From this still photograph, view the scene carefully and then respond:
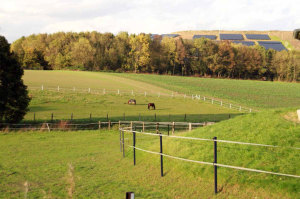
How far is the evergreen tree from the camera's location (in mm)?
32406

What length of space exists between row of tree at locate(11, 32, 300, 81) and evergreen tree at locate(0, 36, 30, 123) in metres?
73.6

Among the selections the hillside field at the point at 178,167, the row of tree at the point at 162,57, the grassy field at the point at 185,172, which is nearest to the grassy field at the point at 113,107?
the hillside field at the point at 178,167

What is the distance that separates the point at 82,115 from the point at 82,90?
945 inches

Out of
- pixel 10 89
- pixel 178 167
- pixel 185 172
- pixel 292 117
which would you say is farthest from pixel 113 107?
pixel 292 117

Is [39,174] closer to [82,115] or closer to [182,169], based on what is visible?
[182,169]

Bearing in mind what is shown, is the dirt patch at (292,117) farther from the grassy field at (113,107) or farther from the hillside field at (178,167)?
the grassy field at (113,107)

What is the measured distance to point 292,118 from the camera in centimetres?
1125

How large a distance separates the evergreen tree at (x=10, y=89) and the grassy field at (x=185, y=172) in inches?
737

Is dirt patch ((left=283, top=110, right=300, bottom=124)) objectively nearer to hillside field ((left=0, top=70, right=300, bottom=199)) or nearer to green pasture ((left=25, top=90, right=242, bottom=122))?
hillside field ((left=0, top=70, right=300, bottom=199))

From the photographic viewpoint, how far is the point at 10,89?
33.2 metres

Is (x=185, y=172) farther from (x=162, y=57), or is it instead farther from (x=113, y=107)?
(x=162, y=57)

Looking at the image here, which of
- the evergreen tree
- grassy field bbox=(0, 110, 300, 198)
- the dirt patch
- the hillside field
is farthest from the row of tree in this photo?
the dirt patch

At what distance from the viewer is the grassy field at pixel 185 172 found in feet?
30.0

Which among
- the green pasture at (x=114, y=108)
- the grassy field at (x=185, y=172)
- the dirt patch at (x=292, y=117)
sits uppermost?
the dirt patch at (x=292, y=117)
